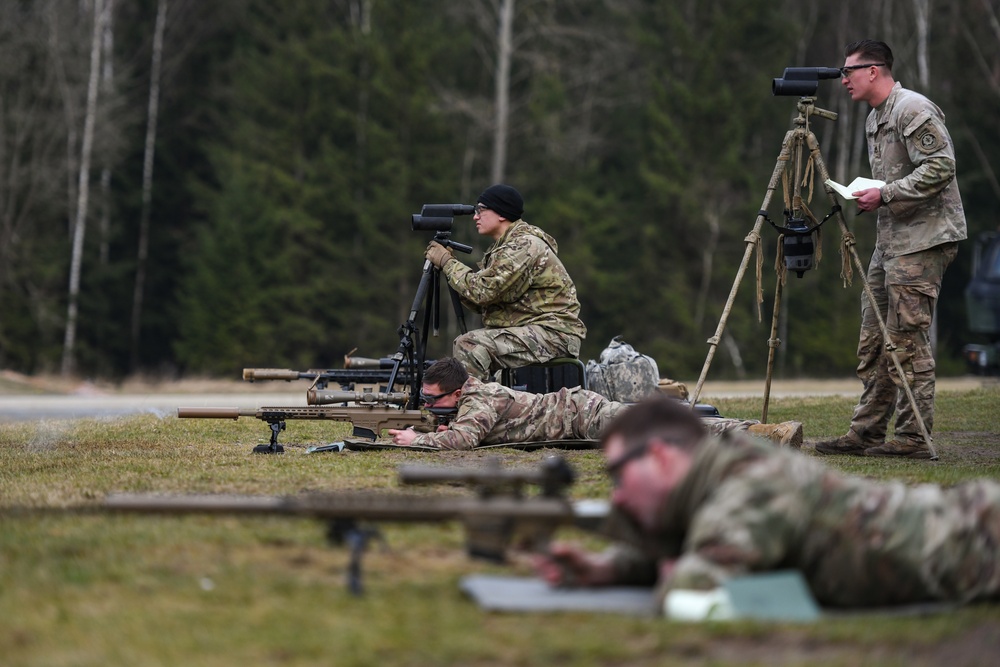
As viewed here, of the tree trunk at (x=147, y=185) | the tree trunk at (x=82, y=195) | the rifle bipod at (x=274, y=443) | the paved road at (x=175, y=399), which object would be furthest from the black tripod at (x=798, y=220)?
the tree trunk at (x=147, y=185)

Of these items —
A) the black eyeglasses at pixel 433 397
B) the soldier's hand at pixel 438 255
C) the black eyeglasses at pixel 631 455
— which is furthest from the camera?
the soldier's hand at pixel 438 255

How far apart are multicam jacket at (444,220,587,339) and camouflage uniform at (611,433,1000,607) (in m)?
6.21

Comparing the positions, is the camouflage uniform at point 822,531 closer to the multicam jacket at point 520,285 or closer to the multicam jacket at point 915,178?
the multicam jacket at point 915,178

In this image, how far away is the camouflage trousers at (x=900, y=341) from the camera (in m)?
9.62

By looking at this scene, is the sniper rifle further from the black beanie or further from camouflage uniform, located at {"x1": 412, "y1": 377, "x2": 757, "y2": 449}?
the black beanie

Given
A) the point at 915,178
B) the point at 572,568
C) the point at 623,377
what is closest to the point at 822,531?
the point at 572,568

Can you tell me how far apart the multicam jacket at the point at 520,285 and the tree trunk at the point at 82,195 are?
979 inches

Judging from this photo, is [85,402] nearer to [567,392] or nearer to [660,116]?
[567,392]

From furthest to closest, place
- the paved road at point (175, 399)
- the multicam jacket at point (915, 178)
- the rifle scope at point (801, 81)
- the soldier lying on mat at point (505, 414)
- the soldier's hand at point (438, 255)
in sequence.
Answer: the paved road at point (175, 399)
the soldier's hand at point (438, 255)
the rifle scope at point (801, 81)
the soldier lying on mat at point (505, 414)
the multicam jacket at point (915, 178)

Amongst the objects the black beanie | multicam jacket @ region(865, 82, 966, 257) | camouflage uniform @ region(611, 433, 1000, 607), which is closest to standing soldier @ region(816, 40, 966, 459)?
multicam jacket @ region(865, 82, 966, 257)

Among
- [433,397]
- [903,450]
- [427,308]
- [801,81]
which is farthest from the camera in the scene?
[427,308]

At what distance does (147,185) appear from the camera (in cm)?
3759

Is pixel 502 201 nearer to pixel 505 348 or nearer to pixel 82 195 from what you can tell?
pixel 505 348

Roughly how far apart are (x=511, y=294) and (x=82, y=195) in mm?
26000
